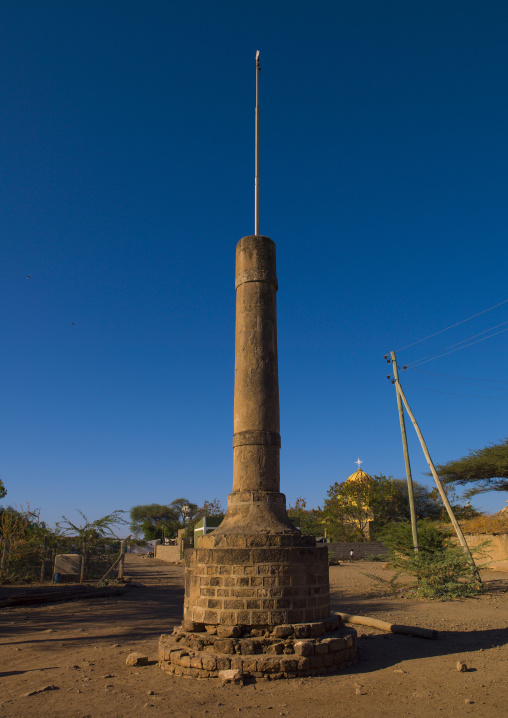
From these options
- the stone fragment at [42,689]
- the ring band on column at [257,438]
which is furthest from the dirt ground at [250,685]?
the ring band on column at [257,438]

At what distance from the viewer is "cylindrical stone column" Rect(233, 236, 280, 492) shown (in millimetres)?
7102

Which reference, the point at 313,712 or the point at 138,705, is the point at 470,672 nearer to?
the point at 313,712

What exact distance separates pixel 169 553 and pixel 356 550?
37.4 feet

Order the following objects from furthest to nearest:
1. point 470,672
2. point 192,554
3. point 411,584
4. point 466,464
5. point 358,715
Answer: point 466,464, point 411,584, point 192,554, point 470,672, point 358,715

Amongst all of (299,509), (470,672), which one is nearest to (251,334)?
(470,672)

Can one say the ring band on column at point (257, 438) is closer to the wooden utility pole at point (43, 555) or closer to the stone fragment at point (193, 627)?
the stone fragment at point (193, 627)

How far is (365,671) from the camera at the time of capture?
6094 mm

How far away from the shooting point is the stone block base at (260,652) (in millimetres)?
5691

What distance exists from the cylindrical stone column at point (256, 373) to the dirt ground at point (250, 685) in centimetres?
244

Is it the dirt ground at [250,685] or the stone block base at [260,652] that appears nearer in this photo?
the dirt ground at [250,685]

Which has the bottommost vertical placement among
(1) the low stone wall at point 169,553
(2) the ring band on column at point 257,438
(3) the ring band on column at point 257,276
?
(1) the low stone wall at point 169,553

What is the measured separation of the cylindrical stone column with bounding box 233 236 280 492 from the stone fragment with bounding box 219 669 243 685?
214cm

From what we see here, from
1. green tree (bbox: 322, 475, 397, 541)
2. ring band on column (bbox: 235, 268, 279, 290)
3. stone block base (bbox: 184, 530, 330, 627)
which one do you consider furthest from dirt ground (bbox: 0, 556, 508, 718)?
green tree (bbox: 322, 475, 397, 541)

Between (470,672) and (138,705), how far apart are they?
377 cm
